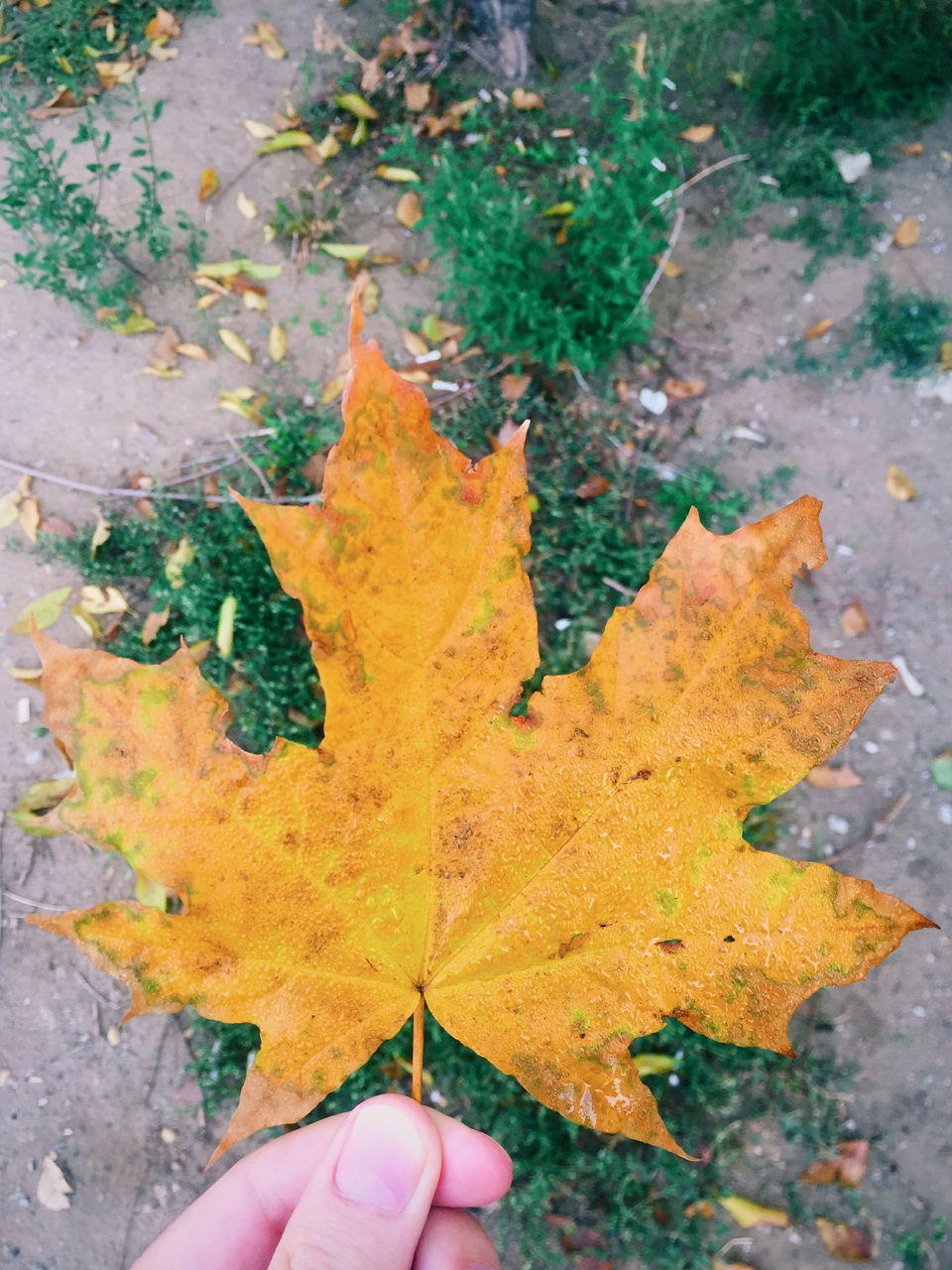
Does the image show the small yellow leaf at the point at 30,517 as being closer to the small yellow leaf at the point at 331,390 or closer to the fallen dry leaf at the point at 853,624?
the small yellow leaf at the point at 331,390

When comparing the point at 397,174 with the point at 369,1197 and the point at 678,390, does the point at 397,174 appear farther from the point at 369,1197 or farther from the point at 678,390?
the point at 369,1197

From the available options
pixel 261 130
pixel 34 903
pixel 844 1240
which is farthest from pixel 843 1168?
pixel 261 130

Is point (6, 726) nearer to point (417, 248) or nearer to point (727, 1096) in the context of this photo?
point (417, 248)

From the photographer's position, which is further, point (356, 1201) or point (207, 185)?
point (207, 185)

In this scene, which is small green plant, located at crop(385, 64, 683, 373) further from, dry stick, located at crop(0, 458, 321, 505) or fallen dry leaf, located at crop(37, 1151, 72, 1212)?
fallen dry leaf, located at crop(37, 1151, 72, 1212)

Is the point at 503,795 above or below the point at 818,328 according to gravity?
above

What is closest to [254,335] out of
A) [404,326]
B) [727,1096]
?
[404,326]
